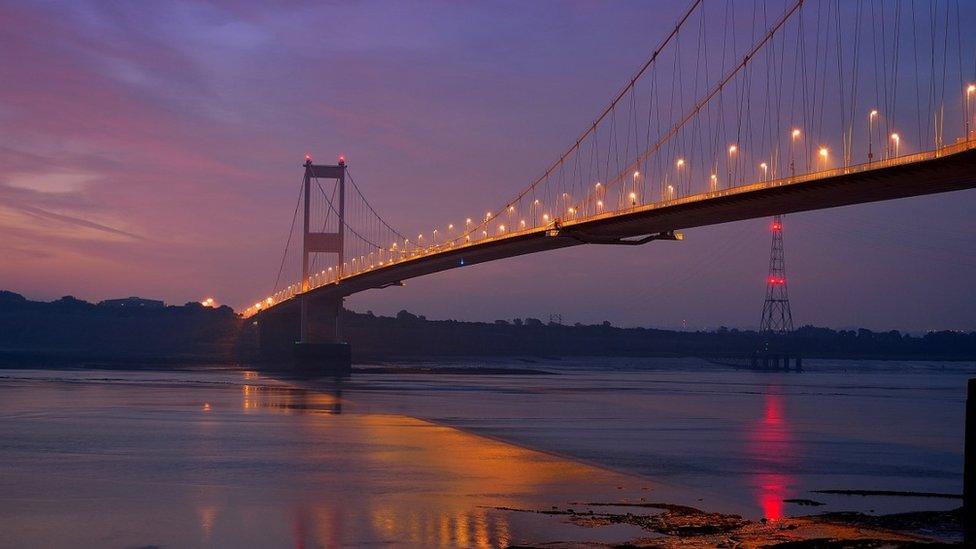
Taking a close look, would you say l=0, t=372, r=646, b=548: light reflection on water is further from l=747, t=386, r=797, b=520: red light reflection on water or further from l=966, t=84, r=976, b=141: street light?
l=966, t=84, r=976, b=141: street light

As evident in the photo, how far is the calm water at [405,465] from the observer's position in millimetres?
13906

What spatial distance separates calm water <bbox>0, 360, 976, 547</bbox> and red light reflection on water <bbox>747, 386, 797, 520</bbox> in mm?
81

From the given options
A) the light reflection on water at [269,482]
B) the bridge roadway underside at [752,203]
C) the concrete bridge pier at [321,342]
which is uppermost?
the bridge roadway underside at [752,203]

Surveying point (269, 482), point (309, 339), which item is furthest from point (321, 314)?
point (269, 482)

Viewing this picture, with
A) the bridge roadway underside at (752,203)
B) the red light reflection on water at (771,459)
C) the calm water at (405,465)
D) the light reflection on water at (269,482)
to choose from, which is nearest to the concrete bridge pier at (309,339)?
the bridge roadway underside at (752,203)

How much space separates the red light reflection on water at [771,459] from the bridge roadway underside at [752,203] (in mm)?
6569

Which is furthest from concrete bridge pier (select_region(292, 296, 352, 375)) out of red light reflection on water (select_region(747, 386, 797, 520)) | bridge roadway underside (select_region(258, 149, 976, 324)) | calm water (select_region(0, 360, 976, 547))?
red light reflection on water (select_region(747, 386, 797, 520))

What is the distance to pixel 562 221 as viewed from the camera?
161ft

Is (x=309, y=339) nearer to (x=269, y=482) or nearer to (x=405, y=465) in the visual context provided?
(x=405, y=465)

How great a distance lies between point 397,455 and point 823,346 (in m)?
141

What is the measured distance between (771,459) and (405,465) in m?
7.62

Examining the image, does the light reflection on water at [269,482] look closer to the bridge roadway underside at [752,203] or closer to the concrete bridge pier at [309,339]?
the bridge roadway underside at [752,203]

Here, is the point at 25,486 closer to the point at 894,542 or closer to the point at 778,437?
the point at 894,542

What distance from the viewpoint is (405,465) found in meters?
20.3
